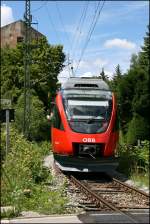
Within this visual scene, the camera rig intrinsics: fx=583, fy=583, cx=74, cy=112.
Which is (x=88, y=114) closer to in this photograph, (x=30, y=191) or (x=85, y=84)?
(x=85, y=84)

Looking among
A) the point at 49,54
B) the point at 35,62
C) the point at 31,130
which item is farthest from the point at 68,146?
the point at 49,54

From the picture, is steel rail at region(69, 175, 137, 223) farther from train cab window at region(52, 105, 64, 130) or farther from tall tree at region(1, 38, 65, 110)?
tall tree at region(1, 38, 65, 110)

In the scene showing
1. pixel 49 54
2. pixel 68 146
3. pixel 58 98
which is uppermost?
pixel 49 54

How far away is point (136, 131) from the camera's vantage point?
26.4 m

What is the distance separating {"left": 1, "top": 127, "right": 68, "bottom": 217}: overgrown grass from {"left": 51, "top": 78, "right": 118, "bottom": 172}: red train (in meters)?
1.49

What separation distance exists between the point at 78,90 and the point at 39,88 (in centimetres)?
4212

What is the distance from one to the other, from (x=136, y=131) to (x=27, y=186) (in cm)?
1261

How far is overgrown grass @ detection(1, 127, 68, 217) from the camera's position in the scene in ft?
40.1

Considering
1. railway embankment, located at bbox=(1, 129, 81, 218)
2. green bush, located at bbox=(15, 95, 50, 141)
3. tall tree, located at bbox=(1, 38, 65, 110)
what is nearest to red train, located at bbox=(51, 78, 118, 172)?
railway embankment, located at bbox=(1, 129, 81, 218)

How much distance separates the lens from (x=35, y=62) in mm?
62125

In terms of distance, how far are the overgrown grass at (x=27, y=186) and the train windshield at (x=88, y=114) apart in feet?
6.51

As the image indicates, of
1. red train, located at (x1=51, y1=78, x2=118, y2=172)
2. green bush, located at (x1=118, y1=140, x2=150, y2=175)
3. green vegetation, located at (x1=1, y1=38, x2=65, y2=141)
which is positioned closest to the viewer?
red train, located at (x1=51, y1=78, x2=118, y2=172)

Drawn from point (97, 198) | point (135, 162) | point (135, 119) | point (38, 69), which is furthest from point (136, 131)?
point (38, 69)

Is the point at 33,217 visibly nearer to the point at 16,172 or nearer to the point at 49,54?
the point at 16,172
